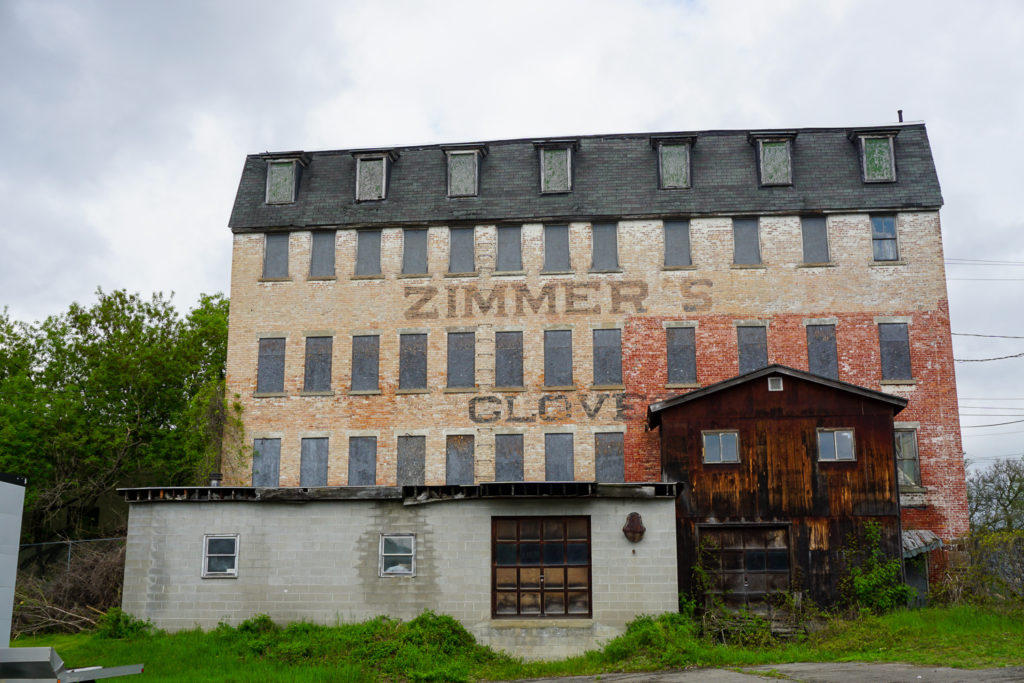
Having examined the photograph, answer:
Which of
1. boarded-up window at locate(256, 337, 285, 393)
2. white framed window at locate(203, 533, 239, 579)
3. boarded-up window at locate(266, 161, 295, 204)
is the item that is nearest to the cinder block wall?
white framed window at locate(203, 533, 239, 579)

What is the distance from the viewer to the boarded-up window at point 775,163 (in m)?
33.4

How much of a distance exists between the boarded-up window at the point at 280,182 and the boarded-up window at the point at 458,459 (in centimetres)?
985

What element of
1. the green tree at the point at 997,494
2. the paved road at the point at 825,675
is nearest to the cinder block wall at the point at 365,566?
the paved road at the point at 825,675

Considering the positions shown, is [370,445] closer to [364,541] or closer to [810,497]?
[364,541]

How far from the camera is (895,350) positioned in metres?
31.6

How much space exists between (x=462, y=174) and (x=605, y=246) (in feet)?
17.8

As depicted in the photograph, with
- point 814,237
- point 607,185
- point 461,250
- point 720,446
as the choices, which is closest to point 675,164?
point 607,185

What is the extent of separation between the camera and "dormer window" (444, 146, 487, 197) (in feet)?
113

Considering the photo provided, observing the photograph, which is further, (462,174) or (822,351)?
(462,174)

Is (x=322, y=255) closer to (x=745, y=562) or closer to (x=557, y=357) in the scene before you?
(x=557, y=357)

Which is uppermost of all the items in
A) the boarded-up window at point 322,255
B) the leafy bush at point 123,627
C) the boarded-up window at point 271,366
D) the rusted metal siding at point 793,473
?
the boarded-up window at point 322,255

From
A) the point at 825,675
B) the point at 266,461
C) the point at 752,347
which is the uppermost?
the point at 752,347

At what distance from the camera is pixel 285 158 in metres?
35.4

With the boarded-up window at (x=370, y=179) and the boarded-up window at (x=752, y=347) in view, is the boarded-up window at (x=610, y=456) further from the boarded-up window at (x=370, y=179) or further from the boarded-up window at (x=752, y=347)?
the boarded-up window at (x=370, y=179)
